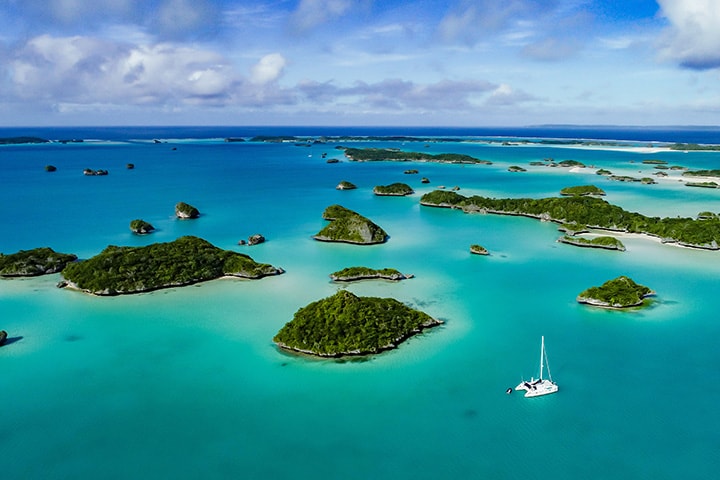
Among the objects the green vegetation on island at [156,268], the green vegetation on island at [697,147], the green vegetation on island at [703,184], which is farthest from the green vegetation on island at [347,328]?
the green vegetation on island at [697,147]

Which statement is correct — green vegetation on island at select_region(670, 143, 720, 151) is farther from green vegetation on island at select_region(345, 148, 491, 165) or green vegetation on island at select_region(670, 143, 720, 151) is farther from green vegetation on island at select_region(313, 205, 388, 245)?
green vegetation on island at select_region(313, 205, 388, 245)

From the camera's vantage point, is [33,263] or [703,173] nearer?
[33,263]

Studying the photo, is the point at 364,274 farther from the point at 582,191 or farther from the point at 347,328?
the point at 582,191

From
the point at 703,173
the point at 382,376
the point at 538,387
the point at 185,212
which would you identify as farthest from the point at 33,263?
the point at 703,173

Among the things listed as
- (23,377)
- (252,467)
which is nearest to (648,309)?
(252,467)

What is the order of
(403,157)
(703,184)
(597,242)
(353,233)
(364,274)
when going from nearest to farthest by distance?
(364,274) → (597,242) → (353,233) → (703,184) → (403,157)

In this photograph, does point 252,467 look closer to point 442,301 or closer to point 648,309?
point 442,301

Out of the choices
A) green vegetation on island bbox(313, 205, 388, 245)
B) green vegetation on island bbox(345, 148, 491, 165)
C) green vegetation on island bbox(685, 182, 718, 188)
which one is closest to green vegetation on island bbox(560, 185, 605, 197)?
green vegetation on island bbox(685, 182, 718, 188)
